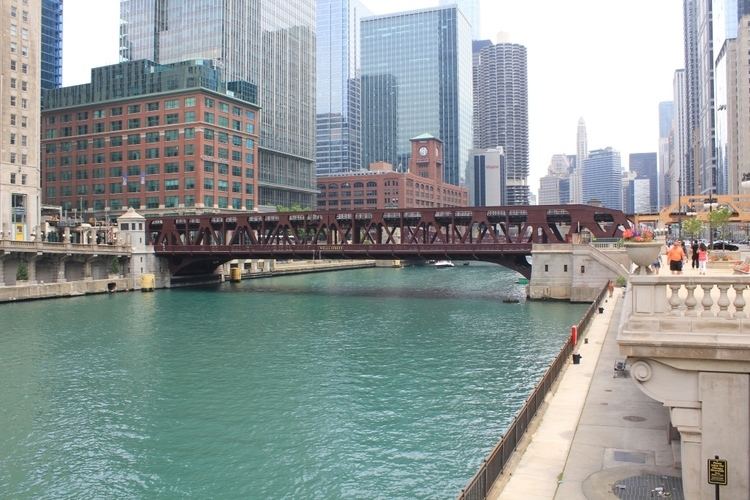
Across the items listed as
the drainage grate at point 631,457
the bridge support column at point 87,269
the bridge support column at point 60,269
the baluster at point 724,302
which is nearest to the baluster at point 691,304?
the baluster at point 724,302

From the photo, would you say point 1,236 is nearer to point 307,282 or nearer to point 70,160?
point 307,282

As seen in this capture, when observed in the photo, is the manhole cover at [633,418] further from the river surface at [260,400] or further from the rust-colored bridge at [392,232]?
the rust-colored bridge at [392,232]

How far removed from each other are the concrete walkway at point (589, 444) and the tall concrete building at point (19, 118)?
102 meters

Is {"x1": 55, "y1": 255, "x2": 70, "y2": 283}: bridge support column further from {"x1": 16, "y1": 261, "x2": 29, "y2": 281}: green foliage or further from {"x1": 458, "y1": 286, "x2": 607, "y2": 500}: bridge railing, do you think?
{"x1": 458, "y1": 286, "x2": 607, "y2": 500}: bridge railing

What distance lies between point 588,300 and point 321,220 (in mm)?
42662

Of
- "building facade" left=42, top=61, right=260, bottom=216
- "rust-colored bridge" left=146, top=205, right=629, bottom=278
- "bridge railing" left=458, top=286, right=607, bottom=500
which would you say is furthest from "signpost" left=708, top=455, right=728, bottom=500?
"building facade" left=42, top=61, right=260, bottom=216

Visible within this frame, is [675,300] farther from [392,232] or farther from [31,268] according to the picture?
[31,268]

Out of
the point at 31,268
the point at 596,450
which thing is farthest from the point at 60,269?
the point at 596,450

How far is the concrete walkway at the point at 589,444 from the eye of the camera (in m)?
15.9

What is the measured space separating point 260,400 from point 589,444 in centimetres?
1901

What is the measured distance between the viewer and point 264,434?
90.3ft

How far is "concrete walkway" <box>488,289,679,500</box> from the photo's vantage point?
15.9 metres

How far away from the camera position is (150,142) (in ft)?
475

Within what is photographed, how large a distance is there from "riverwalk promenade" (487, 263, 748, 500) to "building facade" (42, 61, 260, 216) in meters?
123
